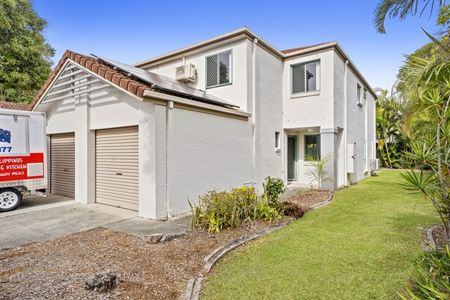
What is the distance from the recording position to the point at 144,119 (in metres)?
8.24

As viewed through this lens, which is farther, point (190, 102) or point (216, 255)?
point (190, 102)

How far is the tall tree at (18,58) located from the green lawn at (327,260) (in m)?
22.6

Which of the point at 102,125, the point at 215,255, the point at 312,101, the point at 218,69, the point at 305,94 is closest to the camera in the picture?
the point at 215,255

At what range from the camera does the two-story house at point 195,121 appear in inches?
330

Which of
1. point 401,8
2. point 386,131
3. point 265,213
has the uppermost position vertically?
point 401,8

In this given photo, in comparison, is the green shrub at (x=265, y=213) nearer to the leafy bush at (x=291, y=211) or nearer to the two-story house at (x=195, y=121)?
the leafy bush at (x=291, y=211)

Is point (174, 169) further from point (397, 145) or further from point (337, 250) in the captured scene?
point (397, 145)

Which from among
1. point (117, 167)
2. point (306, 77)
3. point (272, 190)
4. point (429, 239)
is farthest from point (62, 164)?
point (429, 239)

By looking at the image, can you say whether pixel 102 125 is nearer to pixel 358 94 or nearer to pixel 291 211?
pixel 291 211

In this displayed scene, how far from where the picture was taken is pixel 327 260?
5109 millimetres

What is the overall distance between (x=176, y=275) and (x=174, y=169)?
13.8 feet

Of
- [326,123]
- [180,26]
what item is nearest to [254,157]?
[326,123]

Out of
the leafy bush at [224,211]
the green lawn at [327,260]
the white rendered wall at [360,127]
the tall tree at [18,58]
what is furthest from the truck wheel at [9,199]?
the white rendered wall at [360,127]

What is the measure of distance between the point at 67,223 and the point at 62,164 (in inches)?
213
